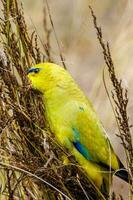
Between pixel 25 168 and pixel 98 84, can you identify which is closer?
pixel 25 168

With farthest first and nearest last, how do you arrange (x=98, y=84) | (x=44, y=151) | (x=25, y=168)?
(x=98, y=84) < (x=44, y=151) < (x=25, y=168)

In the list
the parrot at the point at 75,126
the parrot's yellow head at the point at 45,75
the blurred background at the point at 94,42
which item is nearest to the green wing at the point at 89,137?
the parrot at the point at 75,126

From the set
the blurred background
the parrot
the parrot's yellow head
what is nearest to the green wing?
the parrot

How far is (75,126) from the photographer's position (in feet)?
12.0

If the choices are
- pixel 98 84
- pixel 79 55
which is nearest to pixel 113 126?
pixel 98 84

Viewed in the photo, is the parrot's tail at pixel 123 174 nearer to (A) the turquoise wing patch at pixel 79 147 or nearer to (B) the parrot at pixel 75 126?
(B) the parrot at pixel 75 126

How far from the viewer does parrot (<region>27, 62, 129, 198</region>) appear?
362 centimetres

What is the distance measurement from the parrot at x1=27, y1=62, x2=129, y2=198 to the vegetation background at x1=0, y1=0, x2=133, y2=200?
0.24m

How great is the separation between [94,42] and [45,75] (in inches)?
165

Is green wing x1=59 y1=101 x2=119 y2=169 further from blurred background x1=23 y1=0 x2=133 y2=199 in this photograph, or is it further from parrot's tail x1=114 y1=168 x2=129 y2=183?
blurred background x1=23 y1=0 x2=133 y2=199

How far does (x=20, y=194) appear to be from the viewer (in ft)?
12.4

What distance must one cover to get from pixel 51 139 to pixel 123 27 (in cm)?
204

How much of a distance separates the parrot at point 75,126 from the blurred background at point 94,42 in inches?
9.2

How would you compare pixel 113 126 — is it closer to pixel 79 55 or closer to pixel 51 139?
pixel 51 139
